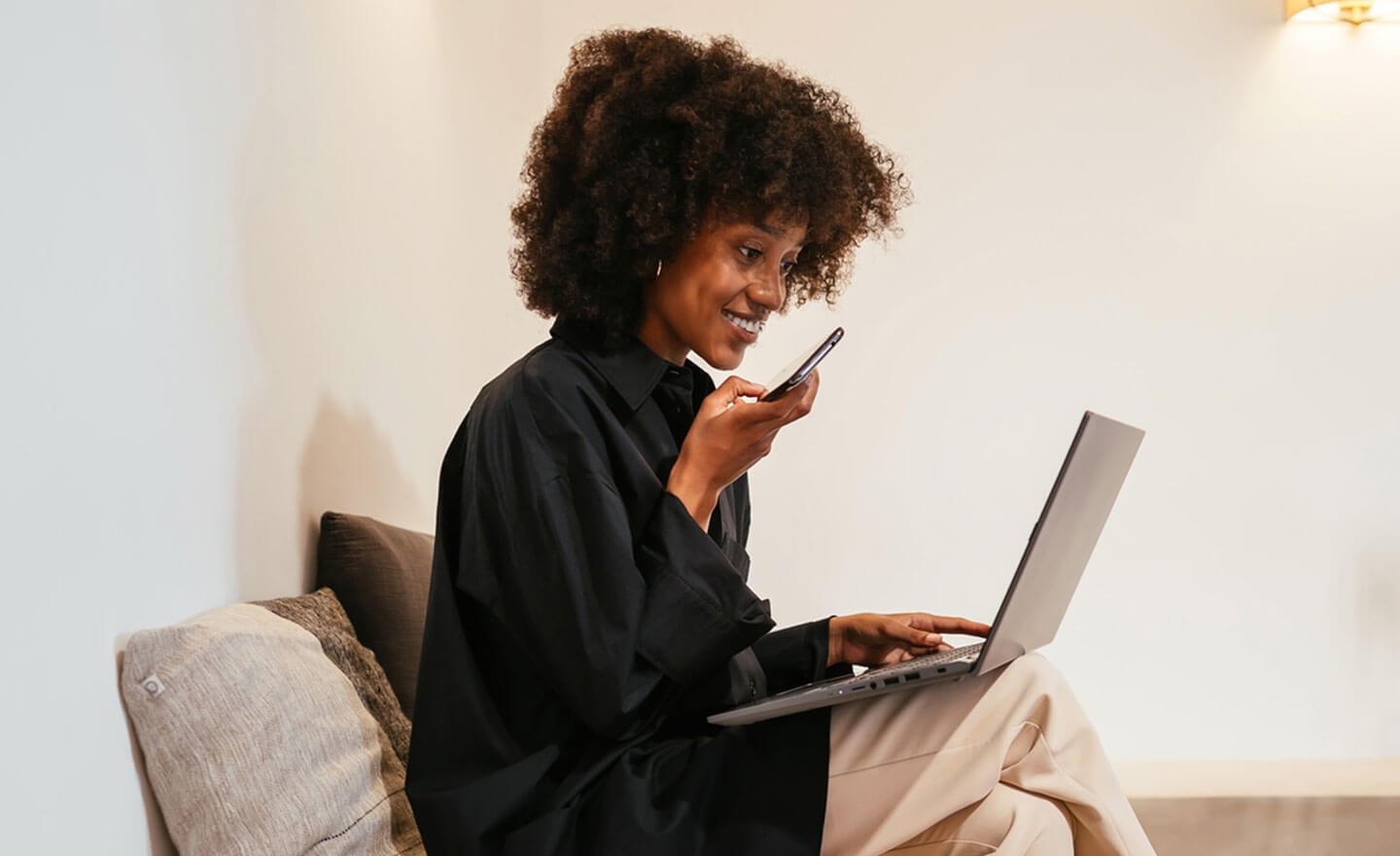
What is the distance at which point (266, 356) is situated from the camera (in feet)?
4.57

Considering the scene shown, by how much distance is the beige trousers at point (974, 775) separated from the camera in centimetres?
115

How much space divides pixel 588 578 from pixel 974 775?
0.38 metres

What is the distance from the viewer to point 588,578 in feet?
4.01

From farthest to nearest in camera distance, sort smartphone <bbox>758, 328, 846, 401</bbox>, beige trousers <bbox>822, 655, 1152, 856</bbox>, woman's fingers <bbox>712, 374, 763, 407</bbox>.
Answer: woman's fingers <bbox>712, 374, 763, 407</bbox>, smartphone <bbox>758, 328, 846, 401</bbox>, beige trousers <bbox>822, 655, 1152, 856</bbox>

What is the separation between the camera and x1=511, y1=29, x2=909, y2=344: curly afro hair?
1479 millimetres

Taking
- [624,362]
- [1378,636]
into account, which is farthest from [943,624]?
[1378,636]

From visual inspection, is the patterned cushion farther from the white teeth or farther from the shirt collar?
the white teeth

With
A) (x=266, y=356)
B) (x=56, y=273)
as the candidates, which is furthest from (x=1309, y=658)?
(x=56, y=273)

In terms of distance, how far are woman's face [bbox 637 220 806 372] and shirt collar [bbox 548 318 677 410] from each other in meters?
0.06

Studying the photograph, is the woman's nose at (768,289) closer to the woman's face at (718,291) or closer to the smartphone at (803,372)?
the woman's face at (718,291)

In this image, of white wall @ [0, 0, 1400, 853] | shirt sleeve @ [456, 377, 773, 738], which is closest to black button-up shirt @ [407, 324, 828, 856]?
shirt sleeve @ [456, 377, 773, 738]

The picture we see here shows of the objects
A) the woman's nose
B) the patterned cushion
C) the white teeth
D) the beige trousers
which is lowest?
the patterned cushion

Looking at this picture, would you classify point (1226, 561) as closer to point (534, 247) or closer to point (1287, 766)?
point (1287, 766)

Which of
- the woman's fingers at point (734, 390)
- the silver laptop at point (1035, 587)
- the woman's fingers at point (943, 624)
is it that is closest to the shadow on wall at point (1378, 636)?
the woman's fingers at point (943, 624)
